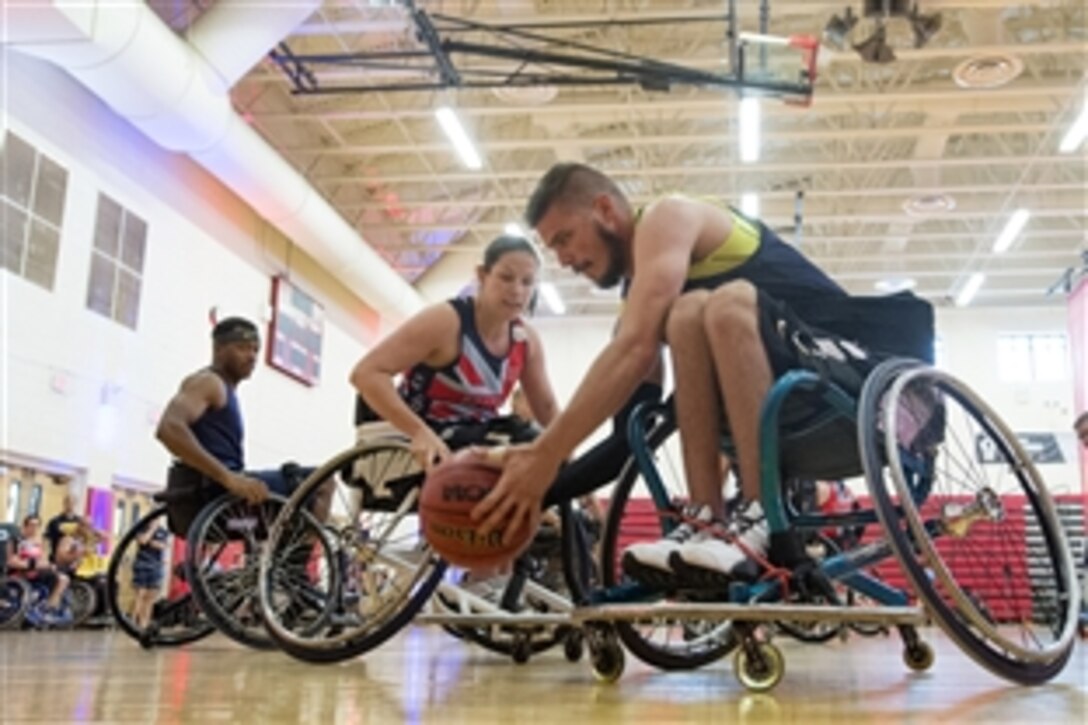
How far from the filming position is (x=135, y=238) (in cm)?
930

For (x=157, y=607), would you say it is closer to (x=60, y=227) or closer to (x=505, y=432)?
(x=505, y=432)

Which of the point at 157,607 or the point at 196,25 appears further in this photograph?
the point at 196,25

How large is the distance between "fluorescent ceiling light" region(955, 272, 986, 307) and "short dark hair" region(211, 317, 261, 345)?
14181 millimetres

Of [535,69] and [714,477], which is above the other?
[535,69]

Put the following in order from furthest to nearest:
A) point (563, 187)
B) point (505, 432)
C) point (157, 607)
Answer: point (157, 607) → point (505, 432) → point (563, 187)

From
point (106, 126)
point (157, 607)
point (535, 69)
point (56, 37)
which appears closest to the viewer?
point (157, 607)

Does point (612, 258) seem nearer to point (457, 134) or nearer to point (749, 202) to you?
point (457, 134)

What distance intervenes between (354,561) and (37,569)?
19.7 feet

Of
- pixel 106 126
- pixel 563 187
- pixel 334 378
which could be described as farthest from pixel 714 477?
pixel 334 378

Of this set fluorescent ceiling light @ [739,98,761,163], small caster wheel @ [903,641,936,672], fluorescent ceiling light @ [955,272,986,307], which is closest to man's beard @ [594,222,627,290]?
small caster wheel @ [903,641,936,672]

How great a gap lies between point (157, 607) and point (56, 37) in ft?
14.4

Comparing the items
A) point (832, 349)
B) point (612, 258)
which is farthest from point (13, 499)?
point (832, 349)

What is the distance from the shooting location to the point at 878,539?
1906 mm

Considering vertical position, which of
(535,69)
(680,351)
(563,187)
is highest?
(535,69)
